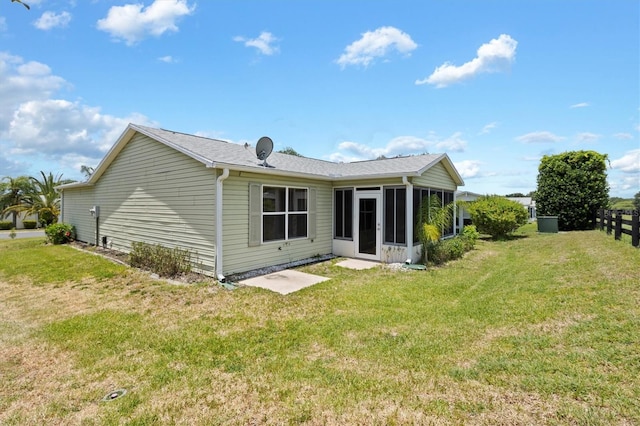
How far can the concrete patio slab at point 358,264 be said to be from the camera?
29.3 feet

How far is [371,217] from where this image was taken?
988 centimetres

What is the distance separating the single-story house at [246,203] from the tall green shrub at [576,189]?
11688 mm

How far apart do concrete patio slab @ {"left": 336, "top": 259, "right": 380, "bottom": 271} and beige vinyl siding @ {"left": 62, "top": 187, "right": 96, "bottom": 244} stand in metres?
10.9

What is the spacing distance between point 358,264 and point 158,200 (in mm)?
6364

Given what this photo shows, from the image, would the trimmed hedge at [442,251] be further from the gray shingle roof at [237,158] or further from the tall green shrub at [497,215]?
the tall green shrub at [497,215]

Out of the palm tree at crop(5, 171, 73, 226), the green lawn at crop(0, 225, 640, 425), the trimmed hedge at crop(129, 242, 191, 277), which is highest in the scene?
the palm tree at crop(5, 171, 73, 226)

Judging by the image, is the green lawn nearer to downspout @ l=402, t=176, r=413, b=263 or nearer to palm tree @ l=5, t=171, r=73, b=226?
downspout @ l=402, t=176, r=413, b=263

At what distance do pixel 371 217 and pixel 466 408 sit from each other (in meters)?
7.42

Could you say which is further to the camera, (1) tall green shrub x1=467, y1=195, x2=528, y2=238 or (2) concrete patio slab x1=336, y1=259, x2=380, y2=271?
(1) tall green shrub x1=467, y1=195, x2=528, y2=238

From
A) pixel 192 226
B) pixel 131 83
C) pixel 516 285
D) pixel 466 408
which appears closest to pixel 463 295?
pixel 516 285

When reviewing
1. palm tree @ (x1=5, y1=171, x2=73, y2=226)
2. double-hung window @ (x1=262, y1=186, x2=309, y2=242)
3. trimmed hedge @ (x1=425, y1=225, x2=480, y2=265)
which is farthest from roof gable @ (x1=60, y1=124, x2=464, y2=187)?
palm tree @ (x1=5, y1=171, x2=73, y2=226)

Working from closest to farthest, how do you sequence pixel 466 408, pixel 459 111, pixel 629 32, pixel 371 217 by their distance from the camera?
pixel 466 408 < pixel 629 32 < pixel 371 217 < pixel 459 111

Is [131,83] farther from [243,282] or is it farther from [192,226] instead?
[243,282]

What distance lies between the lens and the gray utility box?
17297mm
